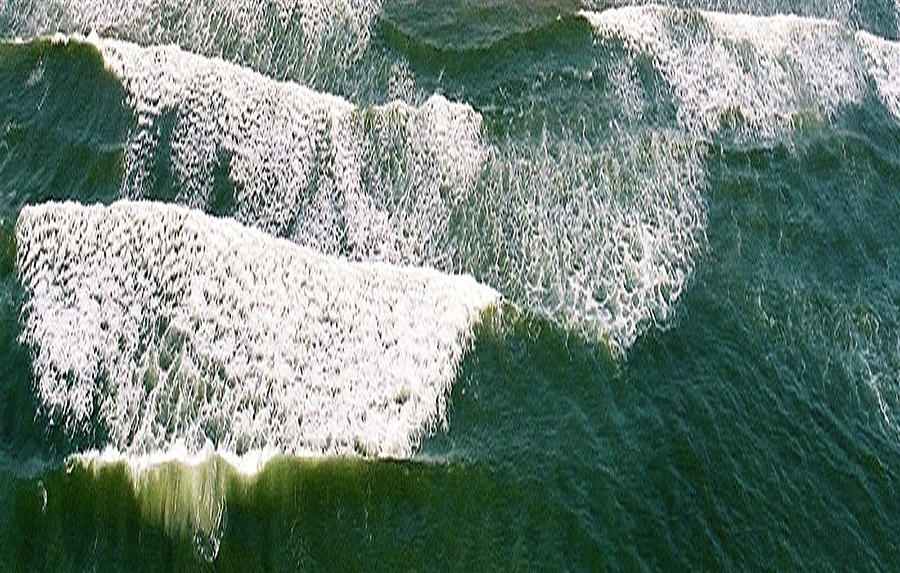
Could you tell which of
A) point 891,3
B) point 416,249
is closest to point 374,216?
point 416,249

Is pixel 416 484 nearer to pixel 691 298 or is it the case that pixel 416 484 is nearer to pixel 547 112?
pixel 691 298

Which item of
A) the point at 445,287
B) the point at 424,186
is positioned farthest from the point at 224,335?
the point at 424,186

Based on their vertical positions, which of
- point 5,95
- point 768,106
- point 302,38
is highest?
point 768,106

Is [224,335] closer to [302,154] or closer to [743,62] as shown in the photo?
[302,154]

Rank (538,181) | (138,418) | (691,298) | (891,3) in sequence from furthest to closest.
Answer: (891,3)
(538,181)
(691,298)
(138,418)

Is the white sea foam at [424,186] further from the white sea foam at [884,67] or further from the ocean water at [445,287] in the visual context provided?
the white sea foam at [884,67]

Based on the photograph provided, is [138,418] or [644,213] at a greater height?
[644,213]

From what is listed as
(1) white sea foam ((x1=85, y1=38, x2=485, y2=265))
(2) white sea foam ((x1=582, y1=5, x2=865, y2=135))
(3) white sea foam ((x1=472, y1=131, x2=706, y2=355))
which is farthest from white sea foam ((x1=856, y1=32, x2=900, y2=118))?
(1) white sea foam ((x1=85, y1=38, x2=485, y2=265))

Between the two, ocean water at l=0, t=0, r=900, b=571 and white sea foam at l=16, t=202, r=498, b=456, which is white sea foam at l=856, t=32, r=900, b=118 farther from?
white sea foam at l=16, t=202, r=498, b=456
